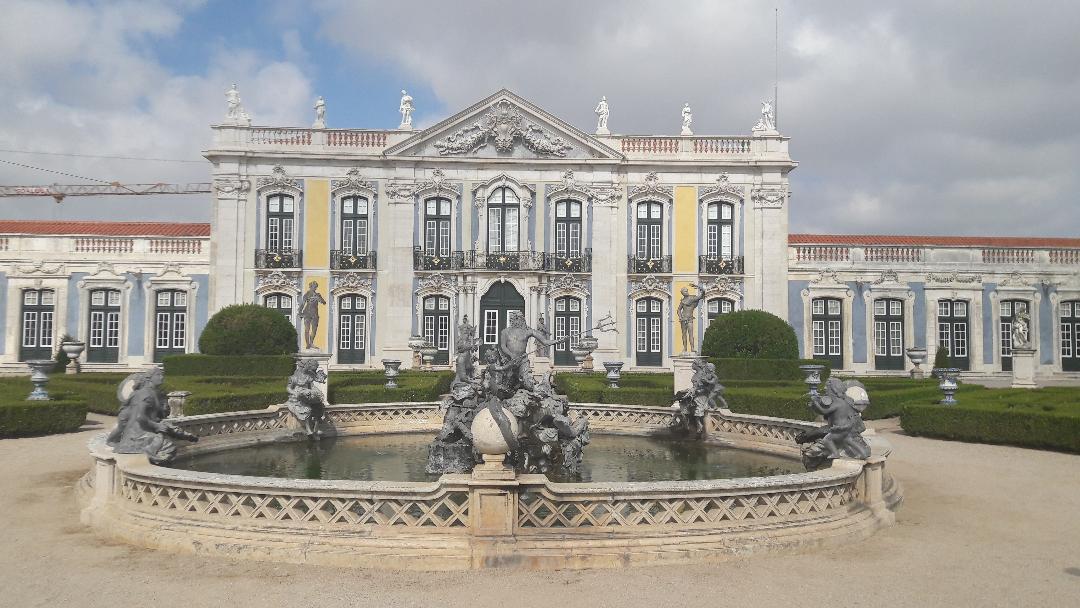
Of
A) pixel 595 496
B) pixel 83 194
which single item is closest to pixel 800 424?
pixel 595 496

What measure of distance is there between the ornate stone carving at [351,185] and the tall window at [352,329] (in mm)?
4111

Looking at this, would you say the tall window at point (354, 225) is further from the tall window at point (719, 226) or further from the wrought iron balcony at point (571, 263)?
the tall window at point (719, 226)

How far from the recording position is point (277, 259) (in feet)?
101

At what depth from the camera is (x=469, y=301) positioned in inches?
1215

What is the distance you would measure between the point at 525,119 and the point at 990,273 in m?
19.3

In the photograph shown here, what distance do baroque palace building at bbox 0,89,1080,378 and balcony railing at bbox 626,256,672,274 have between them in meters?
0.08

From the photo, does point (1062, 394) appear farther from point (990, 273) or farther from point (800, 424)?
point (990, 273)

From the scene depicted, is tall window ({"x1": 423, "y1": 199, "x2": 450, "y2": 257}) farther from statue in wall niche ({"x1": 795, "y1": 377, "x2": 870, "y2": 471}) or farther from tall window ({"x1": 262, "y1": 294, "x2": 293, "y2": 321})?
statue in wall niche ({"x1": 795, "y1": 377, "x2": 870, "y2": 471})

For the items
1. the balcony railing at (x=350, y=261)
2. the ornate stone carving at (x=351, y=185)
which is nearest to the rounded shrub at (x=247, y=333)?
the balcony railing at (x=350, y=261)

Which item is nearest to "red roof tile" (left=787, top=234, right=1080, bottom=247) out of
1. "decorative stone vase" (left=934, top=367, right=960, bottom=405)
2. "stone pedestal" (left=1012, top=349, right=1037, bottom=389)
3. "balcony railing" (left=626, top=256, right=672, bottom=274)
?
"balcony railing" (left=626, top=256, right=672, bottom=274)

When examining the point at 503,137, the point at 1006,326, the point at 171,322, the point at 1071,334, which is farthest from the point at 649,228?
the point at 171,322

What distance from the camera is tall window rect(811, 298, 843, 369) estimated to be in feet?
102

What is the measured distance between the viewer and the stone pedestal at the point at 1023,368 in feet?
68.6

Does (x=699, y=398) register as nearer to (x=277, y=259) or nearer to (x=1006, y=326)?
(x=277, y=259)
